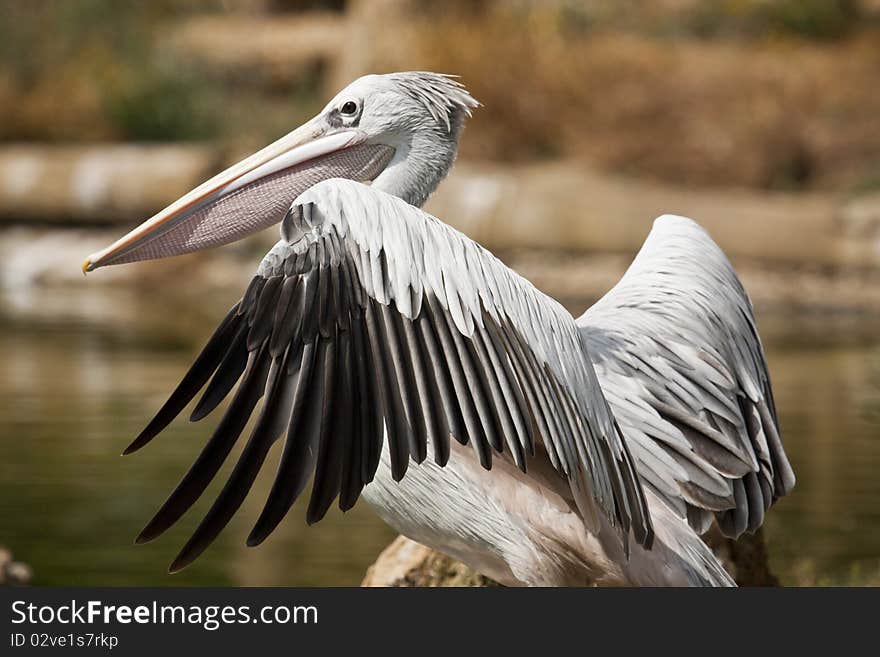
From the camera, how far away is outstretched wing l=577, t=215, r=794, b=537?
367 centimetres

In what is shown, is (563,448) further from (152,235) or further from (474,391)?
(152,235)

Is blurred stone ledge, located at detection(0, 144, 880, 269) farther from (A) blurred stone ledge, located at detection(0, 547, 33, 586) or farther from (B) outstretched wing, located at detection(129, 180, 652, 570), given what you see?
(B) outstretched wing, located at detection(129, 180, 652, 570)

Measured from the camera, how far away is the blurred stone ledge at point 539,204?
40.2ft

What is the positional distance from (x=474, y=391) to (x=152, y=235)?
1018 mm

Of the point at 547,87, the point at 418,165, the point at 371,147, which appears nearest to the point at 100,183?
the point at 547,87

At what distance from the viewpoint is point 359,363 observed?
3059 mm

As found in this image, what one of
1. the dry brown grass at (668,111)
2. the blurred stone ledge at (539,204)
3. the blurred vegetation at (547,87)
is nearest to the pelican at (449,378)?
the blurred stone ledge at (539,204)

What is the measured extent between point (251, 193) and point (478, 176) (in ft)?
31.1

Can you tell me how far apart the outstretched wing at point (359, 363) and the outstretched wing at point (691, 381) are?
1.80ft

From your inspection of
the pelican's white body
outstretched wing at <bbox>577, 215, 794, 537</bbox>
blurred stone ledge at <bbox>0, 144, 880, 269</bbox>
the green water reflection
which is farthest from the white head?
blurred stone ledge at <bbox>0, 144, 880, 269</bbox>

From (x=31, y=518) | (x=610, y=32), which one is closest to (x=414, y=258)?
(x=31, y=518)

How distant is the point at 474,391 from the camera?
308cm

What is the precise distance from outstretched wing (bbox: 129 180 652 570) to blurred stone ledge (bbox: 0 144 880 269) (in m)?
9.34

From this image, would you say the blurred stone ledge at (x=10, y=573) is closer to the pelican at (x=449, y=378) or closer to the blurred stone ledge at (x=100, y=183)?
the pelican at (x=449, y=378)
